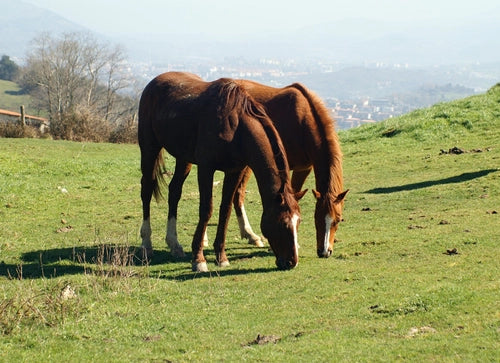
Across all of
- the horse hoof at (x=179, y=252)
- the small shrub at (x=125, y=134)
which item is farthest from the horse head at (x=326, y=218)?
the small shrub at (x=125, y=134)

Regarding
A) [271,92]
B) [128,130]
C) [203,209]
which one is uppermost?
[271,92]

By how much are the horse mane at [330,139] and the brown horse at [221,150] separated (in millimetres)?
835

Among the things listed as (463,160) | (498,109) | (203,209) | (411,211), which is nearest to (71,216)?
(203,209)

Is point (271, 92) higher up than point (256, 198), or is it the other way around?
point (271, 92)

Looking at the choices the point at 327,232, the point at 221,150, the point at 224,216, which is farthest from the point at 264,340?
the point at 224,216

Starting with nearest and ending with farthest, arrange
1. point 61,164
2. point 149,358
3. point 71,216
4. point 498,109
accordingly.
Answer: point 149,358 → point 71,216 → point 61,164 → point 498,109

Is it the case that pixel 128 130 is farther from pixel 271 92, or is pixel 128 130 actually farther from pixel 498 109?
pixel 271 92

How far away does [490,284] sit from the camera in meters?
7.31

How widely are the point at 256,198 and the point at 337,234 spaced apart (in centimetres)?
466

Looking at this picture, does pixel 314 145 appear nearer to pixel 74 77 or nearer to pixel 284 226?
pixel 284 226

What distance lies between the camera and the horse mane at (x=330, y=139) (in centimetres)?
968

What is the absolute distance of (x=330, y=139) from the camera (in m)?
9.96

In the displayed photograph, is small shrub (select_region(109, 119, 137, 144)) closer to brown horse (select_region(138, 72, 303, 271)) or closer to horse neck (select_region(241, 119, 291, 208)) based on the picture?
brown horse (select_region(138, 72, 303, 271))

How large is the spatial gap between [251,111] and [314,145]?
1112 millimetres
